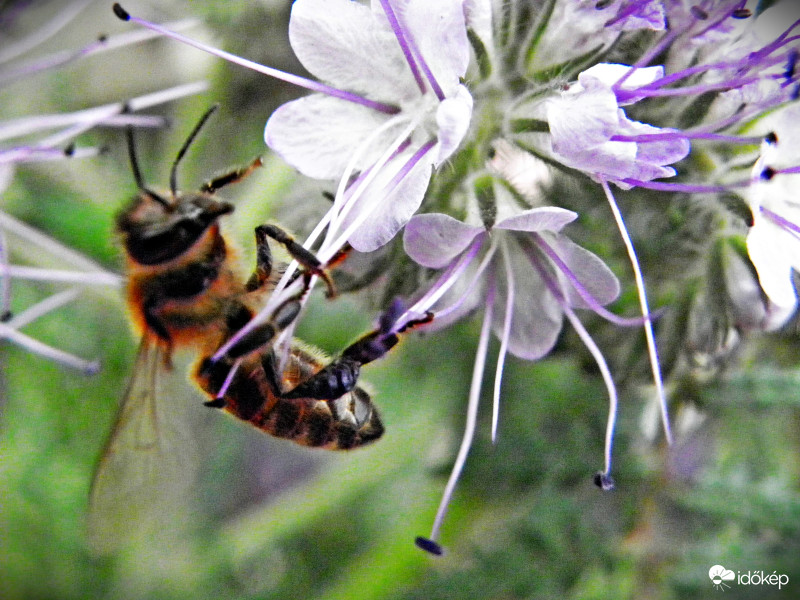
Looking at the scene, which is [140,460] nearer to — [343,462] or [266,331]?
[266,331]

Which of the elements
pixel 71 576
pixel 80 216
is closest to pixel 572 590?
pixel 71 576

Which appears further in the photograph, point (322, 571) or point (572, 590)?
point (322, 571)

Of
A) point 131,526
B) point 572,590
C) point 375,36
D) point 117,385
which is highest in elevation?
point 375,36

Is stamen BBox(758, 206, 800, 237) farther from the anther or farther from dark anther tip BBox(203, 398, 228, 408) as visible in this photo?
dark anther tip BBox(203, 398, 228, 408)

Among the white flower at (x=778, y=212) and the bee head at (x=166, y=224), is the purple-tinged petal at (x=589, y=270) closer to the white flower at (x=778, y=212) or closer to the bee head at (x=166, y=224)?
the white flower at (x=778, y=212)

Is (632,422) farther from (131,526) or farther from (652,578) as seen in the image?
(131,526)

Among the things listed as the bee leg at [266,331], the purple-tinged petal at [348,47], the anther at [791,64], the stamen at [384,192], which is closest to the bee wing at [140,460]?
the bee leg at [266,331]
